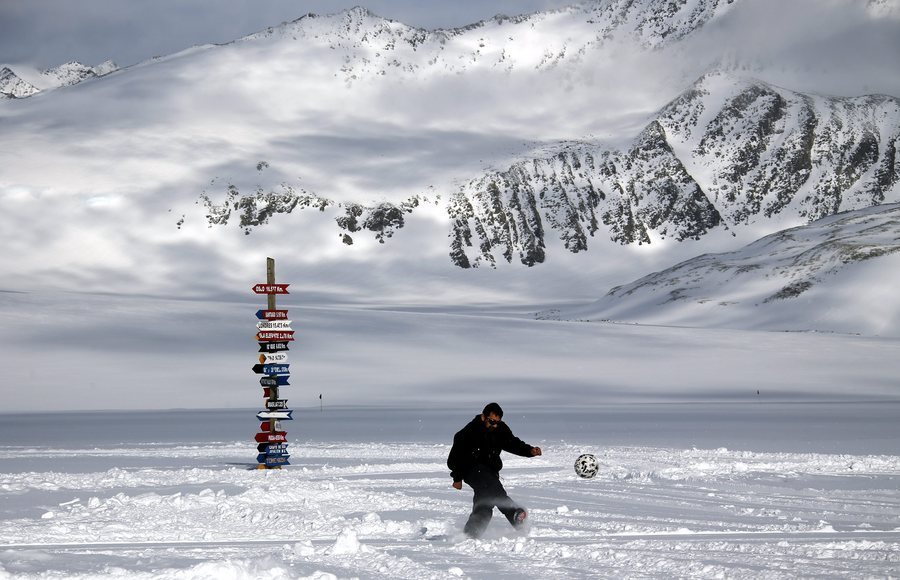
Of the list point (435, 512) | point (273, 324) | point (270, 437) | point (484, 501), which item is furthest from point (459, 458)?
point (273, 324)

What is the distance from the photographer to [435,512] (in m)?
21.4

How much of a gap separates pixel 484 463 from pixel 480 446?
241mm

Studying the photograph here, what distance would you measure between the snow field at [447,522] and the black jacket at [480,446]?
1.02m

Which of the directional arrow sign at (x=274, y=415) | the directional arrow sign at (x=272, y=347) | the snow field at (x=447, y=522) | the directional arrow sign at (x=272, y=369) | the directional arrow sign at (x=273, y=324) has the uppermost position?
the directional arrow sign at (x=273, y=324)

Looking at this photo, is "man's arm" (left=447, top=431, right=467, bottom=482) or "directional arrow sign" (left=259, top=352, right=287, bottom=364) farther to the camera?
"directional arrow sign" (left=259, top=352, right=287, bottom=364)

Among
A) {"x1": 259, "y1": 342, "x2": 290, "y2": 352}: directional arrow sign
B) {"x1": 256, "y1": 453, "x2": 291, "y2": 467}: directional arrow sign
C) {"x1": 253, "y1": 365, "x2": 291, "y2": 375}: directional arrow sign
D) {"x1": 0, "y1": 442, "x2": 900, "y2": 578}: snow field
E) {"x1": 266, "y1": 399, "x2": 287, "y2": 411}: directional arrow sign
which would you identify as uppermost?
{"x1": 259, "y1": 342, "x2": 290, "y2": 352}: directional arrow sign

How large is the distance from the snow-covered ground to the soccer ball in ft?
2.19

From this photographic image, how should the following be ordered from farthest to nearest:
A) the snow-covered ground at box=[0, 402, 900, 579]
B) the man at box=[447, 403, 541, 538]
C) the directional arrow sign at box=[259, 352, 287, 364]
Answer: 1. the directional arrow sign at box=[259, 352, 287, 364]
2. the man at box=[447, 403, 541, 538]
3. the snow-covered ground at box=[0, 402, 900, 579]

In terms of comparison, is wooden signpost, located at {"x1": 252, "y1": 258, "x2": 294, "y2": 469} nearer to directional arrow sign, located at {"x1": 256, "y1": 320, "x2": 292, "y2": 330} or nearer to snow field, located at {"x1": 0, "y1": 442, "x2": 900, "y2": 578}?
directional arrow sign, located at {"x1": 256, "y1": 320, "x2": 292, "y2": 330}

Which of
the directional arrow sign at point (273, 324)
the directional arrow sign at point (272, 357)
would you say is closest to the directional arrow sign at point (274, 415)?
the directional arrow sign at point (272, 357)

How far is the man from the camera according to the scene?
57.8 feet

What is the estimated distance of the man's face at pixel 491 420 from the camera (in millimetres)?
17500

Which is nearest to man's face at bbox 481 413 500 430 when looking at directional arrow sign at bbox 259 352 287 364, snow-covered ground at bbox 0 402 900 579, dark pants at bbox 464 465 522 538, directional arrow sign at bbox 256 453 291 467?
dark pants at bbox 464 465 522 538

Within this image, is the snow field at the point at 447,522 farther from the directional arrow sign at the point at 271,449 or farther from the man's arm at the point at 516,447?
the man's arm at the point at 516,447
